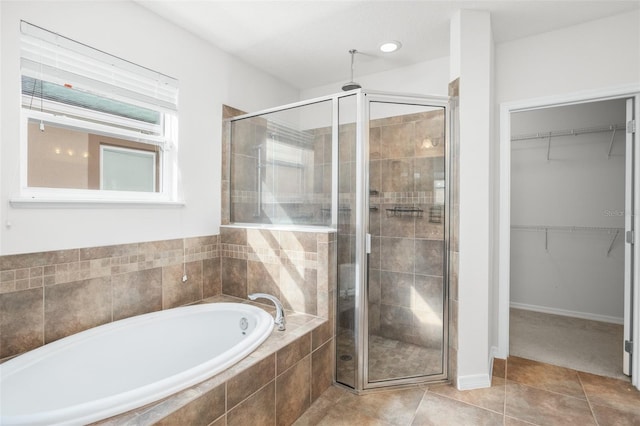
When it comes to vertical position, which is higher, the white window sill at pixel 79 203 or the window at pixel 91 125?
the window at pixel 91 125

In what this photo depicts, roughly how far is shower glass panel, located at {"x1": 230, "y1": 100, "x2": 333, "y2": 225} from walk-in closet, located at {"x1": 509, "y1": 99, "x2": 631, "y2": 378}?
237 centimetres

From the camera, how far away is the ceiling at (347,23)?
214 cm

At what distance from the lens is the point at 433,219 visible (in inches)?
90.8

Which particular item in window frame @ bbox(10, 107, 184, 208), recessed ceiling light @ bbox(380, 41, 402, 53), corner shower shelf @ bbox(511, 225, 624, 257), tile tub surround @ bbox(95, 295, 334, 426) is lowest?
tile tub surround @ bbox(95, 295, 334, 426)

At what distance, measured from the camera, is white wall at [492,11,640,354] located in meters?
2.21

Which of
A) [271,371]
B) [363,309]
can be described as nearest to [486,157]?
[363,309]

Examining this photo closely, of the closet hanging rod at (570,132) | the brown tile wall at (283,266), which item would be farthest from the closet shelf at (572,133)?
the brown tile wall at (283,266)

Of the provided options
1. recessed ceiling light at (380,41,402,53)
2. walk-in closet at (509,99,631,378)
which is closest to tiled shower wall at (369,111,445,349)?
recessed ceiling light at (380,41,402,53)

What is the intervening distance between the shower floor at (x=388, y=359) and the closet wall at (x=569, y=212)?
2.19 m

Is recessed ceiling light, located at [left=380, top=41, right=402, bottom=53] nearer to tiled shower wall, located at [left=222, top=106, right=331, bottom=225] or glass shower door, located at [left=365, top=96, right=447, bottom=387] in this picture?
glass shower door, located at [left=365, top=96, right=447, bottom=387]

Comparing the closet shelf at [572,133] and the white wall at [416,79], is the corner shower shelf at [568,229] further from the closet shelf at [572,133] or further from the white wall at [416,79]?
the white wall at [416,79]

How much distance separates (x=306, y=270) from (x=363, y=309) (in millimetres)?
477

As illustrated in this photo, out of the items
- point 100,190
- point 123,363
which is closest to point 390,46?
point 100,190

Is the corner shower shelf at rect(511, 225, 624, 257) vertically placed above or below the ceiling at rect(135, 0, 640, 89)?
below
